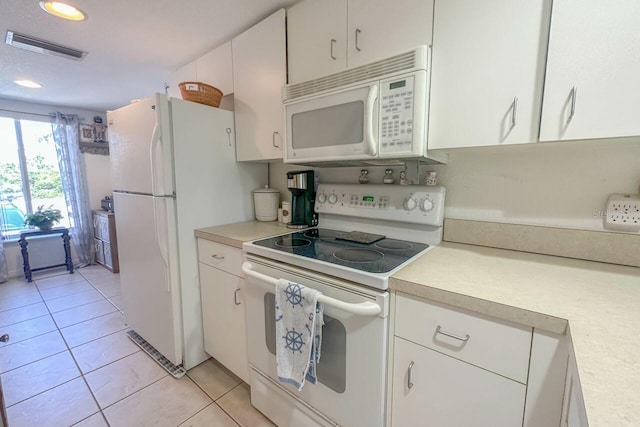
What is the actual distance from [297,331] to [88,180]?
4417 millimetres

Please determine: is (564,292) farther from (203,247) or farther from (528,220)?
(203,247)

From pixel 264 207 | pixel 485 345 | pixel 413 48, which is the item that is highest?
pixel 413 48

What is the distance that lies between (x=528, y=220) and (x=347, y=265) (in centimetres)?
84

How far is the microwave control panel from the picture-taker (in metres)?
1.04

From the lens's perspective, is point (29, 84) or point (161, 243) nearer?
point (161, 243)

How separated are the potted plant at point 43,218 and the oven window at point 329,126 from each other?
3.85 m

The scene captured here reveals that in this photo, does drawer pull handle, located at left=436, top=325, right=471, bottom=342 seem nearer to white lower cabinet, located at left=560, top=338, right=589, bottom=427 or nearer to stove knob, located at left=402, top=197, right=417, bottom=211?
white lower cabinet, located at left=560, top=338, right=589, bottom=427

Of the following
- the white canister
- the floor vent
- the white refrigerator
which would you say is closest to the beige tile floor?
the floor vent

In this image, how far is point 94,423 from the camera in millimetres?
1369

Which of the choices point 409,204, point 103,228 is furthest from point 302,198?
point 103,228

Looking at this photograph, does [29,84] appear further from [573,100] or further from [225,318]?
[573,100]

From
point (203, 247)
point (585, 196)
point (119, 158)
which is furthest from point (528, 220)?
point (119, 158)

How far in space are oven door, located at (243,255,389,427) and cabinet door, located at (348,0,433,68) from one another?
96 centimetres

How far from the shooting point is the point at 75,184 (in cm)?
371
